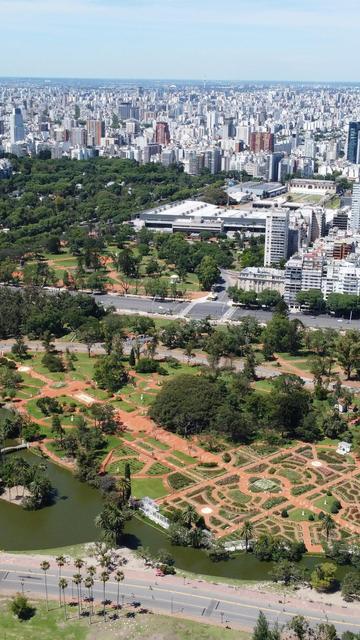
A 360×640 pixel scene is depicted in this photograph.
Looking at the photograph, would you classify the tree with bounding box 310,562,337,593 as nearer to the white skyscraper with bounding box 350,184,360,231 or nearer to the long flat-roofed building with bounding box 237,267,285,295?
the long flat-roofed building with bounding box 237,267,285,295

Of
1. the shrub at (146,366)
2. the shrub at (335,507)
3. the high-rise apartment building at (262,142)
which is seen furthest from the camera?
the high-rise apartment building at (262,142)

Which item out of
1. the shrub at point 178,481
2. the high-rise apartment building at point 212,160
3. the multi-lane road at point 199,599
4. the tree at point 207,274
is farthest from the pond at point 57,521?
the high-rise apartment building at point 212,160

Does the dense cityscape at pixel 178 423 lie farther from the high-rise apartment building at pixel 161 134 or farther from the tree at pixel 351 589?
the high-rise apartment building at pixel 161 134

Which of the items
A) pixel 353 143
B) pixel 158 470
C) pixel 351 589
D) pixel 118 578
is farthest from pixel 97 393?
pixel 353 143

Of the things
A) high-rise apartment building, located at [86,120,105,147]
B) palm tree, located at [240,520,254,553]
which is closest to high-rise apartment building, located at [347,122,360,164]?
high-rise apartment building, located at [86,120,105,147]

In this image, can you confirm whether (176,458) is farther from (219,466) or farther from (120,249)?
(120,249)

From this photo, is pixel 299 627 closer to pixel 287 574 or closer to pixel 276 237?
pixel 287 574
